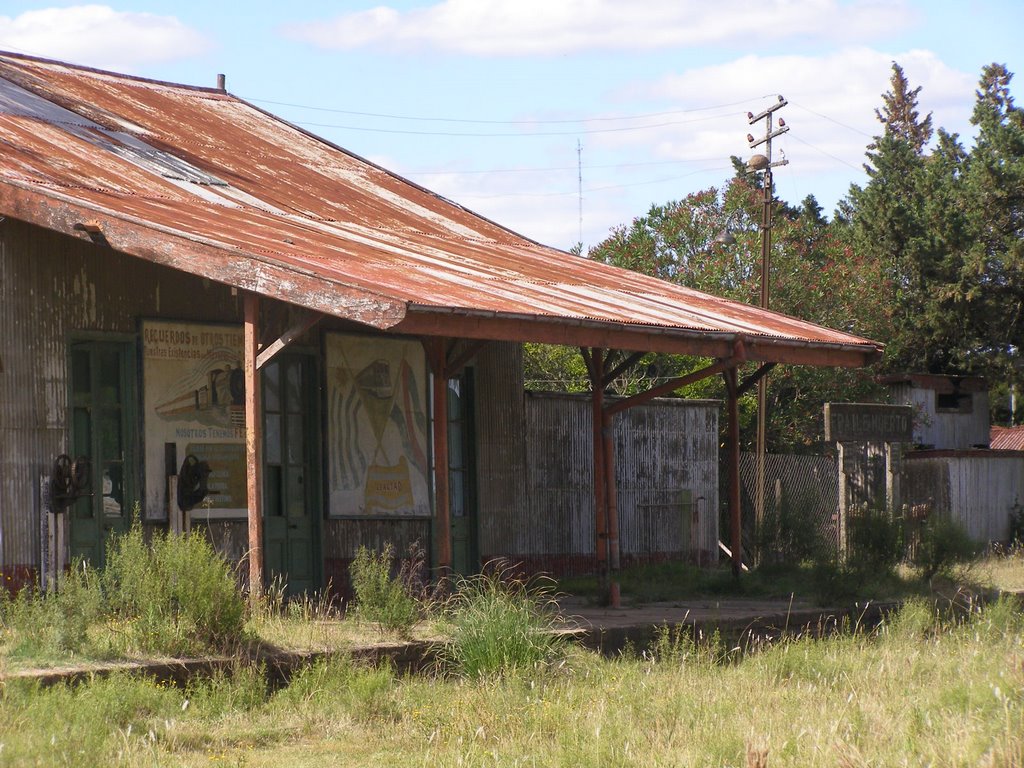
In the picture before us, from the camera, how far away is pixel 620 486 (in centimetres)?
1792

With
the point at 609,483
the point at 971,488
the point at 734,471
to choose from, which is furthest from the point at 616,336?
the point at 971,488

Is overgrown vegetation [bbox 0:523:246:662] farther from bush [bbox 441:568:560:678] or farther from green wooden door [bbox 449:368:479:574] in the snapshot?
green wooden door [bbox 449:368:479:574]

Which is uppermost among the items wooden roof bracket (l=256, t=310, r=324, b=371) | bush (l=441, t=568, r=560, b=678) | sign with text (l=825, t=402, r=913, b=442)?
wooden roof bracket (l=256, t=310, r=324, b=371)

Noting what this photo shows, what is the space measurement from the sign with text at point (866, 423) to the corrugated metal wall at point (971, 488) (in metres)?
4.05

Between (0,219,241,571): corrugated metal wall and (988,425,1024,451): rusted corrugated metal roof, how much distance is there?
28395mm

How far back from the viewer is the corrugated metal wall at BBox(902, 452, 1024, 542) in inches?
886

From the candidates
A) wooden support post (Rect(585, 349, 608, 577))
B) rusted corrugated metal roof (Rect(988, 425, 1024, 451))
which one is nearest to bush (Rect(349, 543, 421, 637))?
wooden support post (Rect(585, 349, 608, 577))

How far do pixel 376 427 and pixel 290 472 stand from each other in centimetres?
103

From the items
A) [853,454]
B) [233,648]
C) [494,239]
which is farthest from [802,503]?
[233,648]

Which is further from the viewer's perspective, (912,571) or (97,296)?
(912,571)

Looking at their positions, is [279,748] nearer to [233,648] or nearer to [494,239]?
[233,648]

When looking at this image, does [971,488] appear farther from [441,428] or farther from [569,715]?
[569,715]

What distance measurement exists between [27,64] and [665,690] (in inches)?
465

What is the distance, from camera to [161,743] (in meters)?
7.42
